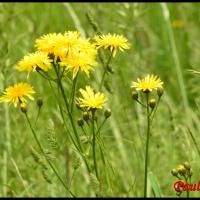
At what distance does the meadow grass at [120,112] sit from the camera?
1850 millimetres

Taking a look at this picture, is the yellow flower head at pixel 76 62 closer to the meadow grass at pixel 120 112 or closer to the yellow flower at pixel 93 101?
the yellow flower at pixel 93 101

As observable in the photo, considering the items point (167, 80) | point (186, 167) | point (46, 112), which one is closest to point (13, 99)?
point (186, 167)

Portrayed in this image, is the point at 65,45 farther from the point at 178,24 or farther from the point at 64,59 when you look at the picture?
the point at 178,24

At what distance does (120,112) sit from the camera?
247 cm

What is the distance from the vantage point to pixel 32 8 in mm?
3686

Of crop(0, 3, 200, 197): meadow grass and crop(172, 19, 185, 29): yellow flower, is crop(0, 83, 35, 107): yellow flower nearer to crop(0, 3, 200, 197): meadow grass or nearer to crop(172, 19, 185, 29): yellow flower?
crop(0, 3, 200, 197): meadow grass

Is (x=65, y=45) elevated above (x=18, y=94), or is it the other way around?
(x=65, y=45)

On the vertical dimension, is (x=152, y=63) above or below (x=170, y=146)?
above

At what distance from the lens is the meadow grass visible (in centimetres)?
185

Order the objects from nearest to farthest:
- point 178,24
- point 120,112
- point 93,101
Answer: point 93,101 → point 120,112 → point 178,24

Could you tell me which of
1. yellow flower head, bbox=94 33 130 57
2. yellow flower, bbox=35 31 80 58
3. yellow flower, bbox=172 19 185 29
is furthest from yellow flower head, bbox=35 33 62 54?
yellow flower, bbox=172 19 185 29

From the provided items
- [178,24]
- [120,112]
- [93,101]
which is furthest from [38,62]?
[178,24]

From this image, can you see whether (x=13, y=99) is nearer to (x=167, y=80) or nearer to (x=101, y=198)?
(x=101, y=198)

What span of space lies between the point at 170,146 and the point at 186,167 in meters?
1.23
